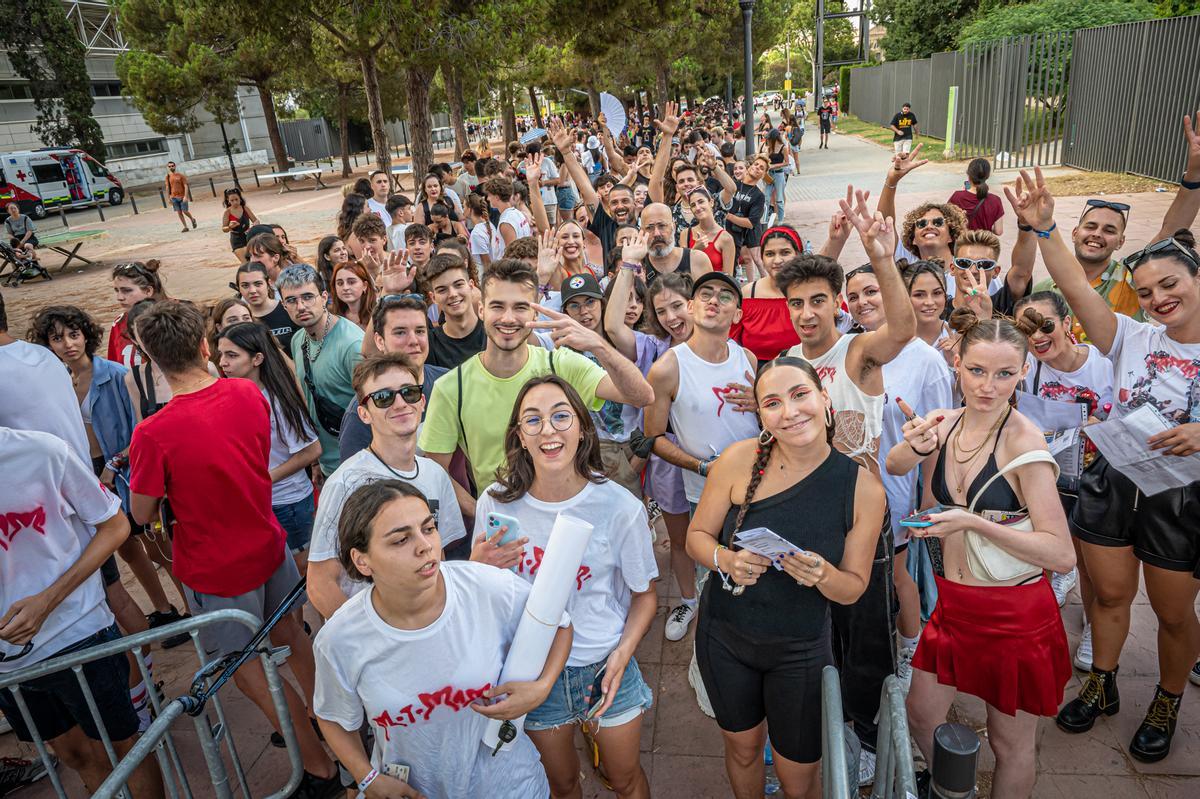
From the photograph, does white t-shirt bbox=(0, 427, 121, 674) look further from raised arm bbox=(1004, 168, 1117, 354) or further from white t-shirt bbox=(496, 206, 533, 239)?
white t-shirt bbox=(496, 206, 533, 239)

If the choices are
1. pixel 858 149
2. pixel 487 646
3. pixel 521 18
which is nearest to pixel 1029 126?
pixel 858 149

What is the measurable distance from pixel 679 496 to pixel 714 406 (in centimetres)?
76

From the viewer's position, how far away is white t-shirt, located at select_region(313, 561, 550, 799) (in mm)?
2342

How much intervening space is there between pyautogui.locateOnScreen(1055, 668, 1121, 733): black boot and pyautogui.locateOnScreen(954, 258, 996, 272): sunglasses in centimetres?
228

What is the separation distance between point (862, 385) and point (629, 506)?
133cm

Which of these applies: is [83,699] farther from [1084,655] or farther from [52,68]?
[52,68]

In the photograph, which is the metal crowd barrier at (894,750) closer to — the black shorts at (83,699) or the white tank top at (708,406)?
the white tank top at (708,406)

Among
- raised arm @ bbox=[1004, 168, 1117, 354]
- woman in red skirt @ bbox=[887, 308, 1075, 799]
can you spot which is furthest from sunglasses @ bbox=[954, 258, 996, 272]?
woman in red skirt @ bbox=[887, 308, 1075, 799]

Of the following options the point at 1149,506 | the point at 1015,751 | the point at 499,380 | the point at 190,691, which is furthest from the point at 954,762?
the point at 190,691

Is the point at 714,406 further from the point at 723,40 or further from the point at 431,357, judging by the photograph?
the point at 723,40

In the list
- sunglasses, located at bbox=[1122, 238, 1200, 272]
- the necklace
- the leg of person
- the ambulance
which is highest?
the ambulance

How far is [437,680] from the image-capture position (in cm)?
234

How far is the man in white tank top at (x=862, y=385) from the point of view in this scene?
3.10 metres

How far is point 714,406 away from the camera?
3.74 m
